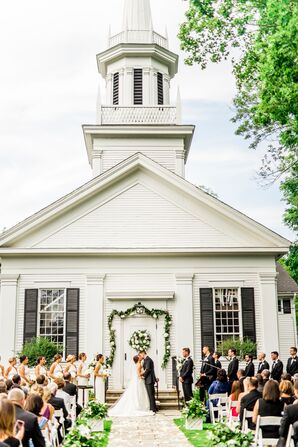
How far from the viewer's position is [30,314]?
17.8 metres

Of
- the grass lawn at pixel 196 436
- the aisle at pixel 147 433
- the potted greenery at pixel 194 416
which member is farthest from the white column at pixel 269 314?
the potted greenery at pixel 194 416

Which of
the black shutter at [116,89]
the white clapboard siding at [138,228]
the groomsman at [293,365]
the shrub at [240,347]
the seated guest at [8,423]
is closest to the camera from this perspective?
the seated guest at [8,423]

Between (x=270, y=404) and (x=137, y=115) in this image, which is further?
(x=137, y=115)

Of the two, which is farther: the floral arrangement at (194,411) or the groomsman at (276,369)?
the groomsman at (276,369)

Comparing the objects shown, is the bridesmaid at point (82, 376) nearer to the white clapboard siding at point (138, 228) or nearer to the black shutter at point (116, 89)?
the white clapboard siding at point (138, 228)

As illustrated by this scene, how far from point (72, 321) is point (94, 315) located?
73 cm

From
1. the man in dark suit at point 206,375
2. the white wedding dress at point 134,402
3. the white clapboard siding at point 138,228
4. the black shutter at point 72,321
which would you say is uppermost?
the white clapboard siding at point 138,228

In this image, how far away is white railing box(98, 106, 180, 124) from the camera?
2259 cm

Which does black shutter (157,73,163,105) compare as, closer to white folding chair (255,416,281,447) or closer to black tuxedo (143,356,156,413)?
black tuxedo (143,356,156,413)

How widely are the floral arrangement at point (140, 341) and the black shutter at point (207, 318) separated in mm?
1803

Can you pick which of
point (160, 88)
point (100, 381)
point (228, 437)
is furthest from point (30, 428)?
point (160, 88)

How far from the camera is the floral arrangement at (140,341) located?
17641mm

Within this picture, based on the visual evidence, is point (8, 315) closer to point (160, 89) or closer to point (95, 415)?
point (95, 415)

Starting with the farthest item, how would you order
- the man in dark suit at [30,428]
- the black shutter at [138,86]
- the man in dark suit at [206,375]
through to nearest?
the black shutter at [138,86] → the man in dark suit at [206,375] → the man in dark suit at [30,428]
